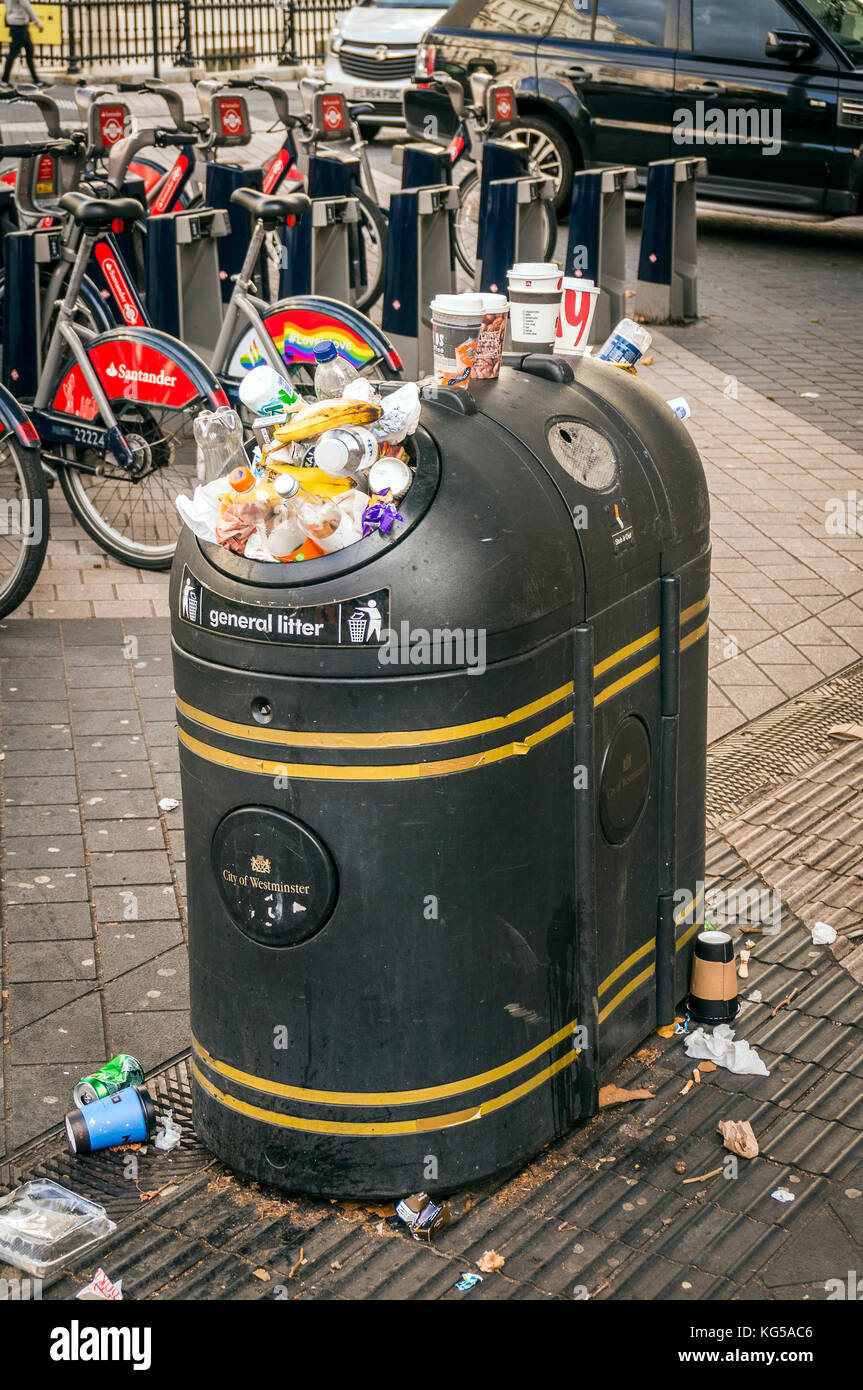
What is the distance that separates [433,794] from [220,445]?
98cm

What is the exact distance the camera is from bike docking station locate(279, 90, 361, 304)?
30.3 feet

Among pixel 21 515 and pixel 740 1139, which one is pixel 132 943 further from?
pixel 21 515

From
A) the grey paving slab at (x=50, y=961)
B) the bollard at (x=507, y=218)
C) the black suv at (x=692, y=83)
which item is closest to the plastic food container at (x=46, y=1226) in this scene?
the grey paving slab at (x=50, y=961)

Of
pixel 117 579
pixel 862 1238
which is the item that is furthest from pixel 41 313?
pixel 862 1238

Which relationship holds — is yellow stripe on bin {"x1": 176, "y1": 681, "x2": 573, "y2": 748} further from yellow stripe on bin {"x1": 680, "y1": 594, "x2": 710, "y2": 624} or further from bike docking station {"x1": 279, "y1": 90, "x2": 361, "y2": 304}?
bike docking station {"x1": 279, "y1": 90, "x2": 361, "y2": 304}

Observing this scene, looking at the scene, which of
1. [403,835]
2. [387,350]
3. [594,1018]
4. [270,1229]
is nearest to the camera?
[403,835]

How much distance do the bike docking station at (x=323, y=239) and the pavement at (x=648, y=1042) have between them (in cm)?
243

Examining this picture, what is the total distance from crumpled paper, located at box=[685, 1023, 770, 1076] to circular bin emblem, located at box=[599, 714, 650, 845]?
0.61 meters

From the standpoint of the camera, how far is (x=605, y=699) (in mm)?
3621

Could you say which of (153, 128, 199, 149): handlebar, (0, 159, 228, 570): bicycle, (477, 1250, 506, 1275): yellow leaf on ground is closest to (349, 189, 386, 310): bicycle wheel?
(153, 128, 199, 149): handlebar

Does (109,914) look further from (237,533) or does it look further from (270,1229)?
(237,533)

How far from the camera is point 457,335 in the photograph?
11.7ft

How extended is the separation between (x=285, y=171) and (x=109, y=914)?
6.80 metres

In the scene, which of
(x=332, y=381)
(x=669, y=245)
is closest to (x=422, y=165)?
(x=669, y=245)
